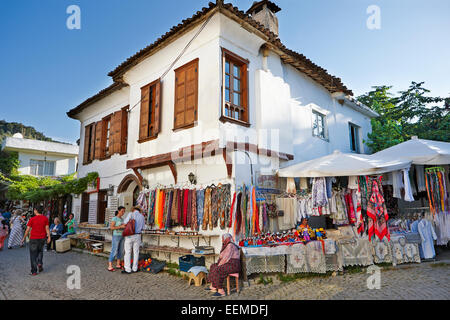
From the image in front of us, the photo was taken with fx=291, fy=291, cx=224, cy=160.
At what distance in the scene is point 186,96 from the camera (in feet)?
27.6

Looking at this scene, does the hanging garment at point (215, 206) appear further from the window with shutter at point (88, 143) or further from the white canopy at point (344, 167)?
the window with shutter at point (88, 143)

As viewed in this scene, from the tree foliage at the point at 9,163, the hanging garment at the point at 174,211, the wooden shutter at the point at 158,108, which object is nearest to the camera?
the hanging garment at the point at 174,211

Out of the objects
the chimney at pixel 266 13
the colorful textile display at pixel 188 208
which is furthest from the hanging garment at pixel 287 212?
the chimney at pixel 266 13

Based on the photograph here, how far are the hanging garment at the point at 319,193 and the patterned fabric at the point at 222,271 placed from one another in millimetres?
2796

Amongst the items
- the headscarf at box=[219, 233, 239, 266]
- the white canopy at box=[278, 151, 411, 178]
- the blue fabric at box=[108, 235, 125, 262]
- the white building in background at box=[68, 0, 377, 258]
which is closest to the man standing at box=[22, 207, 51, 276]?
the blue fabric at box=[108, 235, 125, 262]

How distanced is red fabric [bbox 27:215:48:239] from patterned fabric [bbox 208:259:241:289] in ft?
16.0

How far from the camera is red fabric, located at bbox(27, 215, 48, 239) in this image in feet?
24.8

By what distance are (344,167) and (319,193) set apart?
0.90 meters

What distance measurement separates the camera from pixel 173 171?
860 centimetres

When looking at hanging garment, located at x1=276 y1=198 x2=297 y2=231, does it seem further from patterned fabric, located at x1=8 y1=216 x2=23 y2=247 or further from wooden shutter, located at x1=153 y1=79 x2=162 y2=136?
patterned fabric, located at x1=8 y1=216 x2=23 y2=247

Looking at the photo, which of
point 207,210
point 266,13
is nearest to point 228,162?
point 207,210

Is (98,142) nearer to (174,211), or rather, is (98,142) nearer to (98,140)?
(98,140)

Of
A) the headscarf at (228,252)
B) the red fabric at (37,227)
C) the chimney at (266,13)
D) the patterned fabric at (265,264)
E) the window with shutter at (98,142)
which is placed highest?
the chimney at (266,13)

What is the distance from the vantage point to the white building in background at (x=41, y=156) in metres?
22.9
